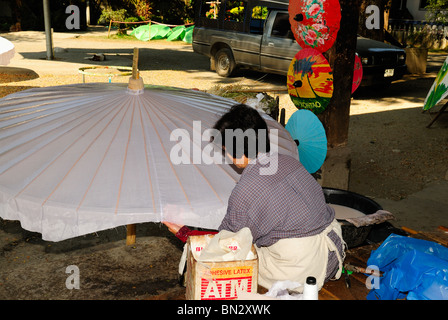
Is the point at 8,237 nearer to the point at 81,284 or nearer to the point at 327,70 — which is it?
the point at 81,284

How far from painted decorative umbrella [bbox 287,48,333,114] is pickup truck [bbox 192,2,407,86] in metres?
7.03

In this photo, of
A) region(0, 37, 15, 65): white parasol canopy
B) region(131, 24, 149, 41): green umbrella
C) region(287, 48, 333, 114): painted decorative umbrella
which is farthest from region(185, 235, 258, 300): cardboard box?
region(131, 24, 149, 41): green umbrella

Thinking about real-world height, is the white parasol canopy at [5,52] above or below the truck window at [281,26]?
below

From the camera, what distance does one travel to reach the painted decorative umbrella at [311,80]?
5.14 metres

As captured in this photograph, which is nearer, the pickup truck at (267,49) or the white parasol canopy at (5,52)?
the white parasol canopy at (5,52)

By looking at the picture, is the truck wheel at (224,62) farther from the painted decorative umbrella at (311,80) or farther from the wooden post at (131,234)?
the wooden post at (131,234)

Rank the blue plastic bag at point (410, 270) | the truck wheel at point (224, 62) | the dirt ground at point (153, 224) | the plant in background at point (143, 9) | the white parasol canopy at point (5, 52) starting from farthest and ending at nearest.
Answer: the plant in background at point (143, 9) → the truck wheel at point (224, 62) → the white parasol canopy at point (5, 52) → the dirt ground at point (153, 224) → the blue plastic bag at point (410, 270)

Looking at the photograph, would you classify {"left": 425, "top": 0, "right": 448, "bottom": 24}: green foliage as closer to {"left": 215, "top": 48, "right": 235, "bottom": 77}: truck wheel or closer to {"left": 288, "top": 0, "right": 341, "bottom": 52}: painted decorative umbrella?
{"left": 215, "top": 48, "right": 235, "bottom": 77}: truck wheel

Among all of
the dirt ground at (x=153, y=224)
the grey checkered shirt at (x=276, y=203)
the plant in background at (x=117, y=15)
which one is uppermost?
the plant in background at (x=117, y=15)

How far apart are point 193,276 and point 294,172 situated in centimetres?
83

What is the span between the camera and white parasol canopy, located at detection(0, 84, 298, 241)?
252 centimetres

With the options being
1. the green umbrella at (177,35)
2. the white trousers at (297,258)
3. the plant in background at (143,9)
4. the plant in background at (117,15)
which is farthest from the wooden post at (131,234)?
the plant in background at (143,9)

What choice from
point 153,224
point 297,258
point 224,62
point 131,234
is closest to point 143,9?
point 224,62

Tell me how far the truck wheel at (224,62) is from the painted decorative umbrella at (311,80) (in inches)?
356
